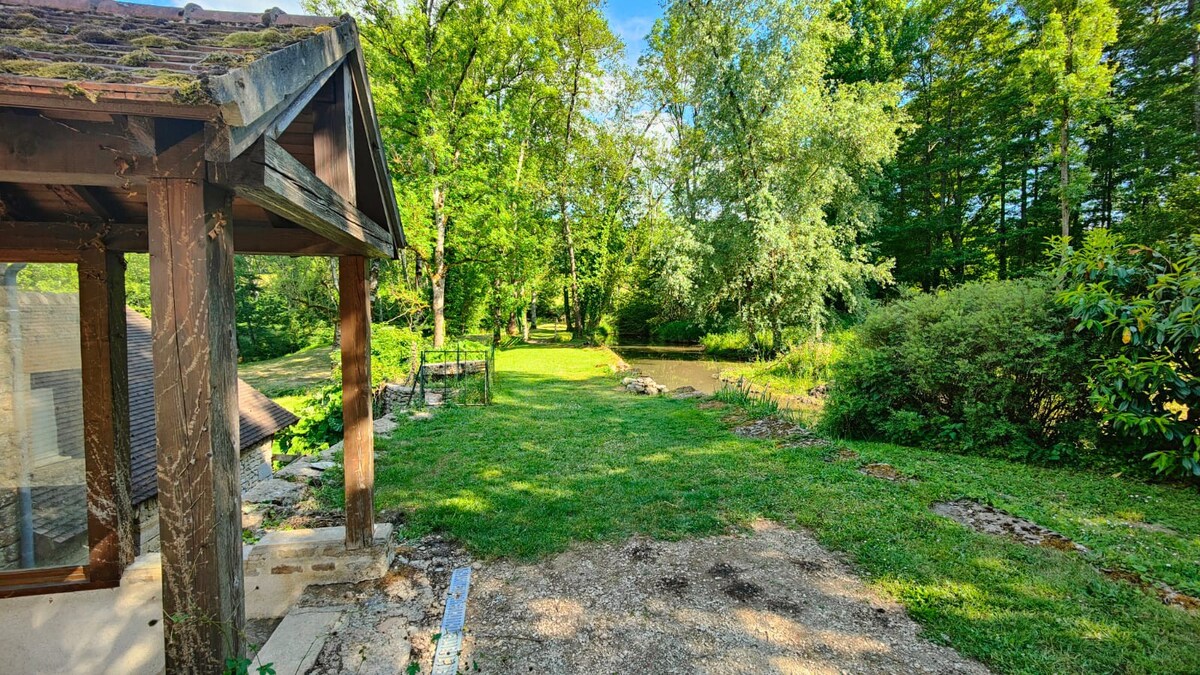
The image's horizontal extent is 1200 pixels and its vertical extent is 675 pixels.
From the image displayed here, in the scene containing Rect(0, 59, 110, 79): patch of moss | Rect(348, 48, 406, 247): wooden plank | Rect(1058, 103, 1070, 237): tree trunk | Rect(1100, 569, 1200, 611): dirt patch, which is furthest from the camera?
Rect(1058, 103, 1070, 237): tree trunk

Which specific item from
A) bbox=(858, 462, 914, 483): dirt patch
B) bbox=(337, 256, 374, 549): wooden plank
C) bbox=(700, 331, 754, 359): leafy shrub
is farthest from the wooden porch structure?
bbox=(700, 331, 754, 359): leafy shrub

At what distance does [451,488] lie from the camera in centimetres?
524

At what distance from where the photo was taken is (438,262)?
13984 millimetres

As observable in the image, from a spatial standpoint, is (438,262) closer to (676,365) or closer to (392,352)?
(392,352)

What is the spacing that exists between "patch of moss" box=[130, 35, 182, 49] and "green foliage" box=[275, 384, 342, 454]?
8355 millimetres

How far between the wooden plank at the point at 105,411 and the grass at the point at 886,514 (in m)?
1.87

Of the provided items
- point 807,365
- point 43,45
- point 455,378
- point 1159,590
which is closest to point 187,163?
point 43,45

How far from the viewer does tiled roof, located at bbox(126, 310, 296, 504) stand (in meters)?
4.53

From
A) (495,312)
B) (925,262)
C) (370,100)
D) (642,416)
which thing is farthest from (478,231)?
(925,262)

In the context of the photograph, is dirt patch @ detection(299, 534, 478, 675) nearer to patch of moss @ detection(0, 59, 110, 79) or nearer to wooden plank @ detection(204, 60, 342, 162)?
wooden plank @ detection(204, 60, 342, 162)

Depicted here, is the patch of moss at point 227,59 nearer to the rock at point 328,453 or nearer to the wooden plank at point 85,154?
the wooden plank at point 85,154

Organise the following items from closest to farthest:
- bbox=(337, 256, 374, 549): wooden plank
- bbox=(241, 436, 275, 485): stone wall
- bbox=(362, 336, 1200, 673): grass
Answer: bbox=(362, 336, 1200, 673): grass
bbox=(337, 256, 374, 549): wooden plank
bbox=(241, 436, 275, 485): stone wall

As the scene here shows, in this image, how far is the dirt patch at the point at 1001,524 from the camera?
3.66 metres

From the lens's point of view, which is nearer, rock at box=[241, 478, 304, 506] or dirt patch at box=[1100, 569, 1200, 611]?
dirt patch at box=[1100, 569, 1200, 611]
